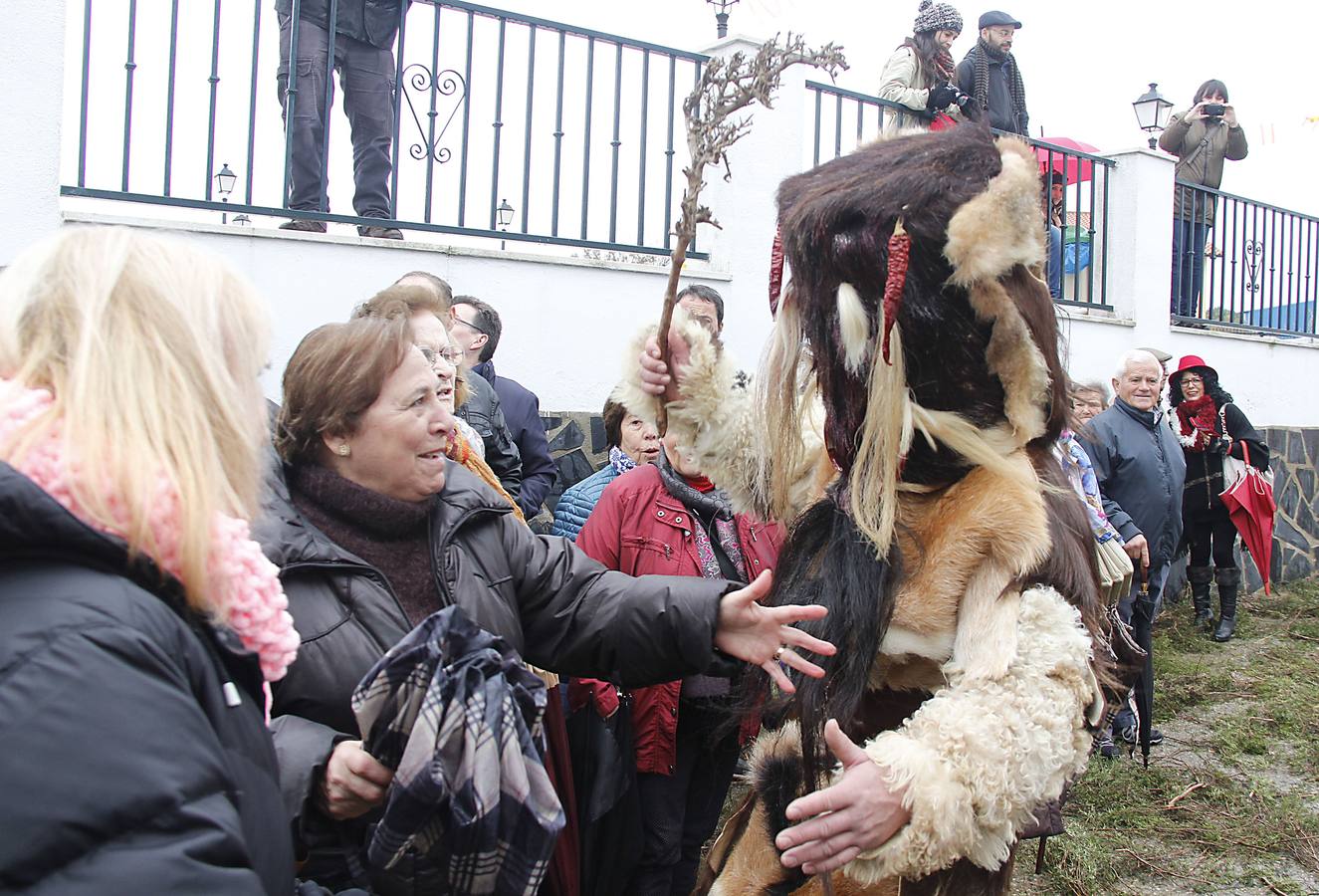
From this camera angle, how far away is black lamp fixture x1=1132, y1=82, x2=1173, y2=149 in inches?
383

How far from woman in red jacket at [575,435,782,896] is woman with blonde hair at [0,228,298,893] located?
183cm

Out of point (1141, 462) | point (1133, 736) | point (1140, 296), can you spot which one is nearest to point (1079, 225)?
point (1140, 296)

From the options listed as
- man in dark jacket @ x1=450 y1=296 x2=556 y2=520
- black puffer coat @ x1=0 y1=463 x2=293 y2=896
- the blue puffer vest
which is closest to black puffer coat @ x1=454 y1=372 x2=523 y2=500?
→ man in dark jacket @ x1=450 y1=296 x2=556 y2=520

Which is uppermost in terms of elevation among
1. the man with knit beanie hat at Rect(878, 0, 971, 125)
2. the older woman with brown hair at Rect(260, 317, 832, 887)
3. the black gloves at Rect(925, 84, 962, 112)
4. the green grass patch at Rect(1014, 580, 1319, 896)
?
the man with knit beanie hat at Rect(878, 0, 971, 125)

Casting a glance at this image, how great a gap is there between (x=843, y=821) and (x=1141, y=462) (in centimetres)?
470

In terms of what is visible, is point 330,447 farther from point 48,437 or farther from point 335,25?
point 335,25

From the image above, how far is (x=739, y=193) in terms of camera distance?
6086 millimetres

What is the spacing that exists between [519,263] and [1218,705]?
4569mm

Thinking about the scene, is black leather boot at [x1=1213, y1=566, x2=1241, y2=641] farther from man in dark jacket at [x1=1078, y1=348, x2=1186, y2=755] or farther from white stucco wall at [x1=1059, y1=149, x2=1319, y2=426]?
man in dark jacket at [x1=1078, y1=348, x2=1186, y2=755]

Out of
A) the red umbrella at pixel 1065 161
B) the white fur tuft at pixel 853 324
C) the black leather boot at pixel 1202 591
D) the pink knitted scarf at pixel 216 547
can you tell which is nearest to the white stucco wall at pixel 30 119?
the white fur tuft at pixel 853 324

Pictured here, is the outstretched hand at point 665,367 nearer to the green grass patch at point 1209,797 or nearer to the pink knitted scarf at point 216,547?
the pink knitted scarf at point 216,547

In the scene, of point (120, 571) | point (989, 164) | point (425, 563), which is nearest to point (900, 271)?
point (989, 164)

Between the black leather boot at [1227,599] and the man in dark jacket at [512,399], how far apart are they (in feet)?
18.1

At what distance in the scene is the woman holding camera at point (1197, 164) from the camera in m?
9.62
